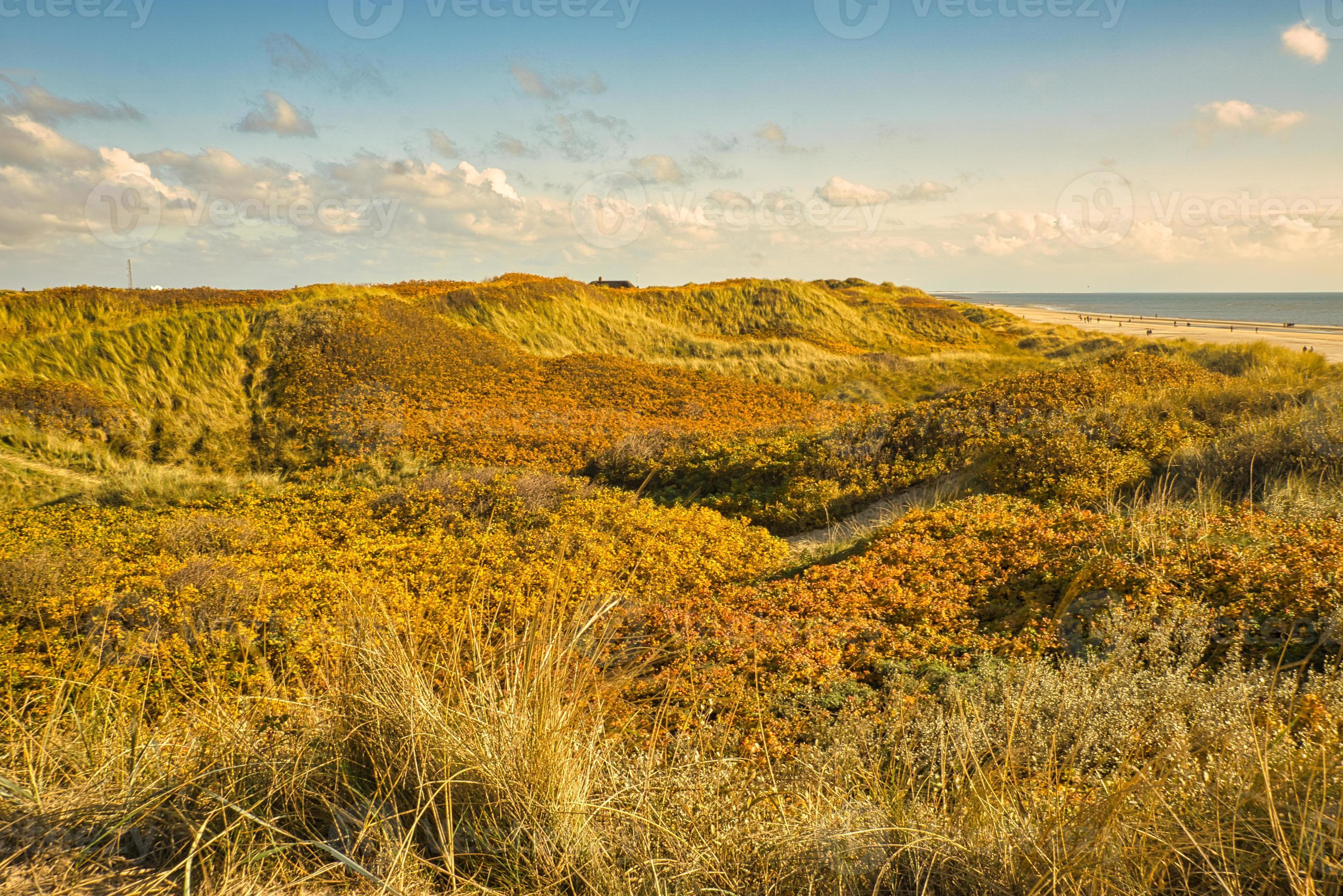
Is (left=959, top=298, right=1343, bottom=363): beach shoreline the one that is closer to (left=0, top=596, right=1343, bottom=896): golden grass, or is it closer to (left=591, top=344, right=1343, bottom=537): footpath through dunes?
(left=591, top=344, right=1343, bottom=537): footpath through dunes

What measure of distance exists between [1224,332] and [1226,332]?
12 centimetres

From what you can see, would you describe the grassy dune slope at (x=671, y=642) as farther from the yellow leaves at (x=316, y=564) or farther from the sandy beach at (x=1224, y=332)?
the sandy beach at (x=1224, y=332)

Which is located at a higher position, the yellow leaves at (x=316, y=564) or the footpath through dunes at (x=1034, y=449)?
the footpath through dunes at (x=1034, y=449)

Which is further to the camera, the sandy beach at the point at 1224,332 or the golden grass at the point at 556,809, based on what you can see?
the sandy beach at the point at 1224,332

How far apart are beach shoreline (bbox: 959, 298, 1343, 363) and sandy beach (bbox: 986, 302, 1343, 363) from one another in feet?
0.08

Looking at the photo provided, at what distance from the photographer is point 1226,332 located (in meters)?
42.8

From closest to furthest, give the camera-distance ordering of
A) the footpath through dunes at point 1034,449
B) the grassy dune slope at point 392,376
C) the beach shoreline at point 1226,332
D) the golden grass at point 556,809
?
the golden grass at point 556,809 < the footpath through dunes at point 1034,449 < the grassy dune slope at point 392,376 < the beach shoreline at point 1226,332

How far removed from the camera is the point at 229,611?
6238mm

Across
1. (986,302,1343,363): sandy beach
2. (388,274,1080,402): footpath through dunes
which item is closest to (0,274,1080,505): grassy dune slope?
(388,274,1080,402): footpath through dunes

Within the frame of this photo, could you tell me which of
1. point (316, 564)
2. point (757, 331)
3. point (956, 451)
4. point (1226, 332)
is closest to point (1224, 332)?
point (1226, 332)

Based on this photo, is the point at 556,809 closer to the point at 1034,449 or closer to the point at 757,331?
the point at 1034,449

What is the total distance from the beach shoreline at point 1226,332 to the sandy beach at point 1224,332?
2 centimetres

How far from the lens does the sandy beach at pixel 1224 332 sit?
92.4ft

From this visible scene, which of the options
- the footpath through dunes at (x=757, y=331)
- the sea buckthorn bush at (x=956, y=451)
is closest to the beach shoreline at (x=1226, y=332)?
the footpath through dunes at (x=757, y=331)
